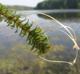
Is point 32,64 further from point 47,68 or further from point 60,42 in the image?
point 60,42

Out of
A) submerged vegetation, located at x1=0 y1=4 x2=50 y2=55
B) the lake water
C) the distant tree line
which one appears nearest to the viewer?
submerged vegetation, located at x1=0 y1=4 x2=50 y2=55

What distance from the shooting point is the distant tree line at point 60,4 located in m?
109

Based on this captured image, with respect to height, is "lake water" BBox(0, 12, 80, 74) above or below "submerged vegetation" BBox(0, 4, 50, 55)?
below

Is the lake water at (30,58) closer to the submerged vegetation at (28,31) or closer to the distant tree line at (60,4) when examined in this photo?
the submerged vegetation at (28,31)

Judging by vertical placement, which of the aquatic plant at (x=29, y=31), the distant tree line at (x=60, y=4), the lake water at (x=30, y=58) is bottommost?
the distant tree line at (x=60, y=4)

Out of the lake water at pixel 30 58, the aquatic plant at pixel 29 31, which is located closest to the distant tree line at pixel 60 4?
the lake water at pixel 30 58

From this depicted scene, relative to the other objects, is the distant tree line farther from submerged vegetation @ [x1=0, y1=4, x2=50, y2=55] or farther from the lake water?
submerged vegetation @ [x1=0, y1=4, x2=50, y2=55]

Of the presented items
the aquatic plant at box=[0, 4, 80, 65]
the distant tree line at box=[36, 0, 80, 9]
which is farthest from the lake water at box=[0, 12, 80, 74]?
the distant tree line at box=[36, 0, 80, 9]

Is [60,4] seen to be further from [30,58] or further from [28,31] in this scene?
[28,31]

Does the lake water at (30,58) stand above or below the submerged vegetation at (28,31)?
below

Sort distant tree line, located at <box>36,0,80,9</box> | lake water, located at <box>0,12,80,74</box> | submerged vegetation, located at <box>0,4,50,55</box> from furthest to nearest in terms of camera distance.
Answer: distant tree line, located at <box>36,0,80,9</box> < lake water, located at <box>0,12,80,74</box> < submerged vegetation, located at <box>0,4,50,55</box>

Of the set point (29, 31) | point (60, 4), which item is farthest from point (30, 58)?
point (60, 4)

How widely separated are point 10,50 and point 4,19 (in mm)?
19256

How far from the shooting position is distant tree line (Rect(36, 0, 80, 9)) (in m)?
109
